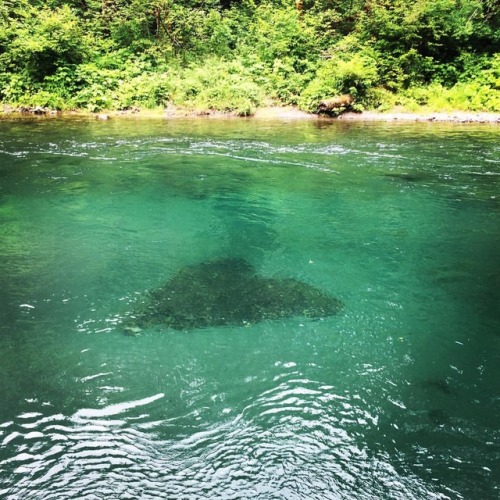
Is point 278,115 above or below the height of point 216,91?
below

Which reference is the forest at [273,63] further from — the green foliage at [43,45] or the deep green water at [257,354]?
the deep green water at [257,354]

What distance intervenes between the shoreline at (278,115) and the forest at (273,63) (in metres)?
0.42

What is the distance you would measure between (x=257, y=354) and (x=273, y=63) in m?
23.3

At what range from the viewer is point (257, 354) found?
4.56 meters

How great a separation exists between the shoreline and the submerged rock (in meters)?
16.4

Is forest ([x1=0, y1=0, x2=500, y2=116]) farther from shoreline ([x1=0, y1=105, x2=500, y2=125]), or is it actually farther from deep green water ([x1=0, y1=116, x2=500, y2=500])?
deep green water ([x1=0, y1=116, x2=500, y2=500])

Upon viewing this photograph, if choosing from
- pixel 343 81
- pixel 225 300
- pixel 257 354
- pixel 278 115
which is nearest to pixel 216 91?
pixel 278 115

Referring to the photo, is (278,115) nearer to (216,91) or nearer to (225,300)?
(216,91)

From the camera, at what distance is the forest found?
2231cm

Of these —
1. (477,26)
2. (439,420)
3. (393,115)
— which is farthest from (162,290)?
(477,26)

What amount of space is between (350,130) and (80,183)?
10785mm

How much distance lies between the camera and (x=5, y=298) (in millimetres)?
5570

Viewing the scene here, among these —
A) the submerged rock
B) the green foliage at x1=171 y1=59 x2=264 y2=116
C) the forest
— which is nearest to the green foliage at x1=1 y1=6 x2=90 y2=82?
the forest

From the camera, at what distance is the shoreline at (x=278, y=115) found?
20594 mm
